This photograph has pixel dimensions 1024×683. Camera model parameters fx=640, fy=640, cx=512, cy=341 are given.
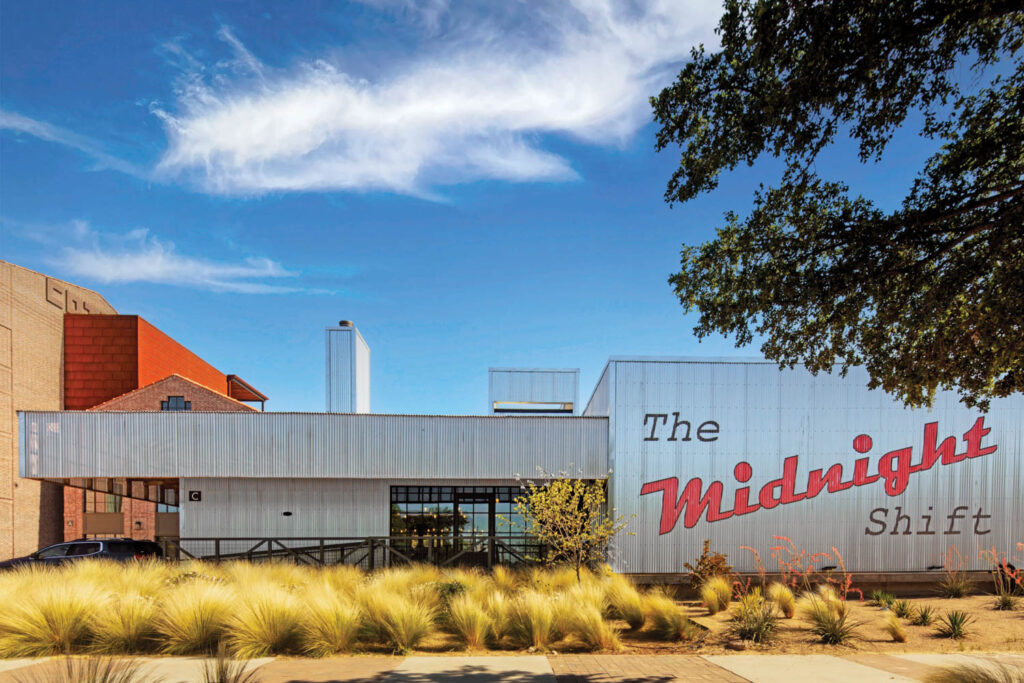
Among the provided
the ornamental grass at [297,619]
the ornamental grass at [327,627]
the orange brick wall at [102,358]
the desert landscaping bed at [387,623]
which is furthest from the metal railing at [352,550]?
the orange brick wall at [102,358]

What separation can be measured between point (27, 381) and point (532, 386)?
25.4m

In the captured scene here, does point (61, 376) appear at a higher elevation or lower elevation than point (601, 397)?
higher

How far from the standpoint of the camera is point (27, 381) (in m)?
32.2

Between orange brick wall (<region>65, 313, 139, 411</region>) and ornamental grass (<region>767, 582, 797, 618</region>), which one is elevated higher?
orange brick wall (<region>65, 313, 139, 411</region>)

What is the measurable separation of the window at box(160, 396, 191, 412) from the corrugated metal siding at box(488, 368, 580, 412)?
1484cm

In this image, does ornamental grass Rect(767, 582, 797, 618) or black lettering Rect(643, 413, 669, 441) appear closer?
ornamental grass Rect(767, 582, 797, 618)

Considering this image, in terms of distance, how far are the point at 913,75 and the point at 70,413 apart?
21.4 m

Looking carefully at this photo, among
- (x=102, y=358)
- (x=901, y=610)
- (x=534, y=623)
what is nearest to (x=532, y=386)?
(x=901, y=610)

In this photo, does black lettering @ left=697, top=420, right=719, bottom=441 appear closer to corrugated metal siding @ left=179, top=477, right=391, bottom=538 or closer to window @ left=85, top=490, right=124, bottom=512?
corrugated metal siding @ left=179, top=477, right=391, bottom=538

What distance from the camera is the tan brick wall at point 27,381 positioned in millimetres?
29328

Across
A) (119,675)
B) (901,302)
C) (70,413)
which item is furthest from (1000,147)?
(70,413)

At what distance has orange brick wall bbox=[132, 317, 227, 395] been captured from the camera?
3600 centimetres

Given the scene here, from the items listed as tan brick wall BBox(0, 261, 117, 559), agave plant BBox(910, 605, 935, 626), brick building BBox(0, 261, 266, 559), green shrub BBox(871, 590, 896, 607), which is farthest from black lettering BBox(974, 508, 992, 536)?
tan brick wall BBox(0, 261, 117, 559)

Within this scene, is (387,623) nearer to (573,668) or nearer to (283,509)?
(573,668)
